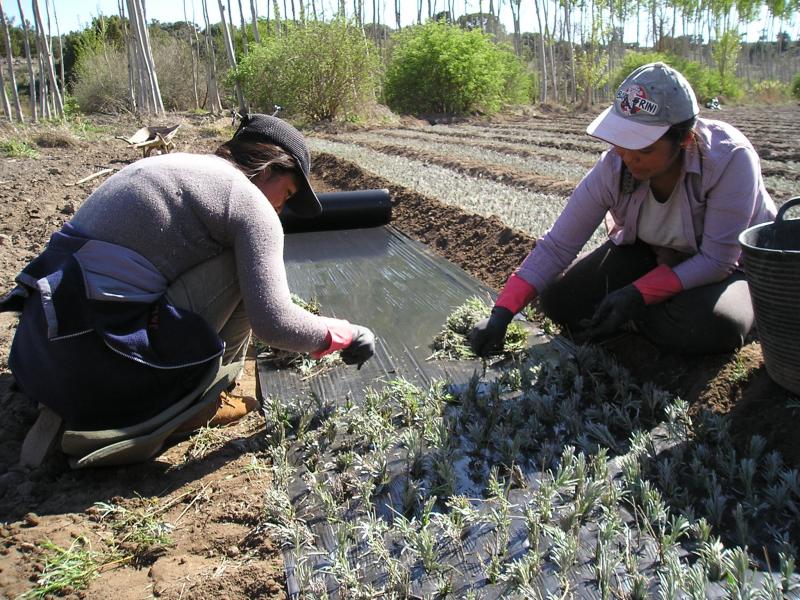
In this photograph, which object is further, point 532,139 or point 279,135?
point 532,139

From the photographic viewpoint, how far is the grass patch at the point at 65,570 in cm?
187

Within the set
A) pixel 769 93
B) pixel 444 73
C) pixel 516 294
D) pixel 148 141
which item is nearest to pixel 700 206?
pixel 516 294

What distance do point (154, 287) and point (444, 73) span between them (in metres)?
21.9

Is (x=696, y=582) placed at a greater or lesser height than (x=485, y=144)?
lesser

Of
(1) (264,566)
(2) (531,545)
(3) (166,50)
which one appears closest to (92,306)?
(1) (264,566)

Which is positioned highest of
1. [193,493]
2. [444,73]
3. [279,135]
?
[444,73]

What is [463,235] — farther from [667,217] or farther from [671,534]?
[671,534]

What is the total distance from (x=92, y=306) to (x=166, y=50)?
26403 millimetres

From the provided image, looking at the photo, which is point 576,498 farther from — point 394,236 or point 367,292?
point 394,236

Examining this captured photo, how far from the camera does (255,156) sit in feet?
7.98

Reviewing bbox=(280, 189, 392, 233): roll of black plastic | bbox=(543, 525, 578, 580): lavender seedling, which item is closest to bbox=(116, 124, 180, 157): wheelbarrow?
bbox=(280, 189, 392, 233): roll of black plastic

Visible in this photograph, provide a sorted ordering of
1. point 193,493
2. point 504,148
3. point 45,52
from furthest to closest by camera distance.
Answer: point 45,52 → point 504,148 → point 193,493

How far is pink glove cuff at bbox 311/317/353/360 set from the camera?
8.05 ft

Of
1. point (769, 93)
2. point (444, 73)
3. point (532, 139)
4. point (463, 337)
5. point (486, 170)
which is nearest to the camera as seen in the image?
point (463, 337)
